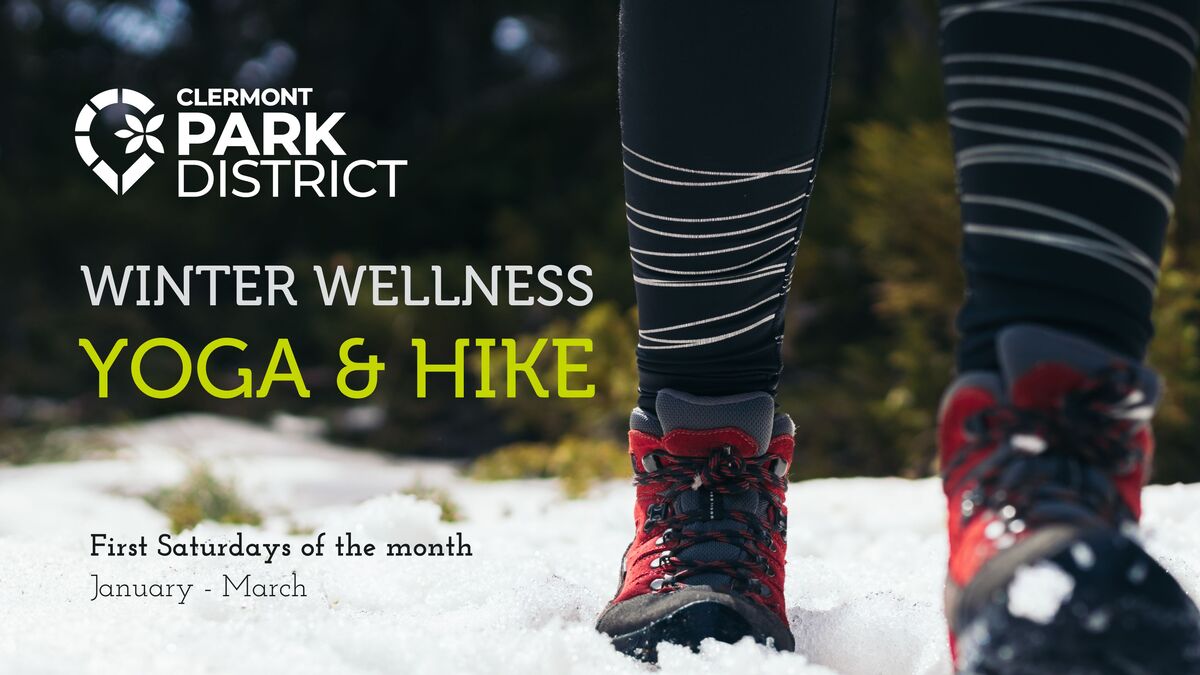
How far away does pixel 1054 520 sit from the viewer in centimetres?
66

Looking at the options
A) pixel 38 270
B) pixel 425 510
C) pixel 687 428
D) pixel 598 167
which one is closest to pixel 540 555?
pixel 425 510

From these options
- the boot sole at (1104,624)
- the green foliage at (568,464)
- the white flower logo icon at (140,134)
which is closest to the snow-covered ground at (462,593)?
the boot sole at (1104,624)

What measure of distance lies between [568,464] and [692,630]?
5.82 feet

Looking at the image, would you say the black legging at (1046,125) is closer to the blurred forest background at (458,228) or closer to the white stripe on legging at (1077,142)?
the white stripe on legging at (1077,142)

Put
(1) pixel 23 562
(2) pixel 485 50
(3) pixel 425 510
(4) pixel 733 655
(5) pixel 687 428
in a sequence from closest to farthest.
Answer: (4) pixel 733 655 < (5) pixel 687 428 < (1) pixel 23 562 < (3) pixel 425 510 < (2) pixel 485 50

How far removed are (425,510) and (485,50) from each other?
5961 millimetres

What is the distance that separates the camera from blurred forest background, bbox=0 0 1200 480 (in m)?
2.46

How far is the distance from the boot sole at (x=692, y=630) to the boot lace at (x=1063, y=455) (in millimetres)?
207

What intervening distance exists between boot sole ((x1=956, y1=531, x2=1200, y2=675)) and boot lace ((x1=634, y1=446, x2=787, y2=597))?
321 mm

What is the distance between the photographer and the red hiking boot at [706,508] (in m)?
0.92

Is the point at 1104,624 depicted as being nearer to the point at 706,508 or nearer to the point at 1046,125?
the point at 1046,125

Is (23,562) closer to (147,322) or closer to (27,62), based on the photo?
(147,322)

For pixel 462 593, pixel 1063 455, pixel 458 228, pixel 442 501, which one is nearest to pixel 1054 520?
pixel 1063 455

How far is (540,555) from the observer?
1287mm
